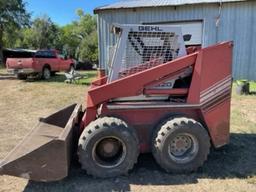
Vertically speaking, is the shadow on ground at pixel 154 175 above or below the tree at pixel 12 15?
below

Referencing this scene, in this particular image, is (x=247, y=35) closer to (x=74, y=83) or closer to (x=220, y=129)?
(x=74, y=83)

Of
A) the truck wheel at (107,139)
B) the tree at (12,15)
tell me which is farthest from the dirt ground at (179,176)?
the tree at (12,15)

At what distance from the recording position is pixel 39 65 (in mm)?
17625

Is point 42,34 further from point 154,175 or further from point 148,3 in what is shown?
point 154,175

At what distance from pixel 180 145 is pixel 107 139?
1032 mm

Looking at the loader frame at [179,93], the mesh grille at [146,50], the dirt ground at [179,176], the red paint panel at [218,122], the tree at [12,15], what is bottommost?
the dirt ground at [179,176]

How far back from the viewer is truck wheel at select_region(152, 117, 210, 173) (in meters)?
4.51

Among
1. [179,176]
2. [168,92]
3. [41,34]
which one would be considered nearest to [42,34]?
[41,34]

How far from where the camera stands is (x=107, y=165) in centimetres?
452

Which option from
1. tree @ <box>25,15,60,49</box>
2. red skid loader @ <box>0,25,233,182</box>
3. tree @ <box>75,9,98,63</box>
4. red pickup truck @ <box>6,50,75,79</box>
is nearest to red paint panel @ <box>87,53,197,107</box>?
red skid loader @ <box>0,25,233,182</box>

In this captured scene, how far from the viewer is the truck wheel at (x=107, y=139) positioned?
4.41 metres

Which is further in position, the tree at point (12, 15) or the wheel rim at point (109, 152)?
the tree at point (12, 15)

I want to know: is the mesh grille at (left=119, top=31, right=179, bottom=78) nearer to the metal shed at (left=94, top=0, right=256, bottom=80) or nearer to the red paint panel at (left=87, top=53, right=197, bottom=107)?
the red paint panel at (left=87, top=53, right=197, bottom=107)

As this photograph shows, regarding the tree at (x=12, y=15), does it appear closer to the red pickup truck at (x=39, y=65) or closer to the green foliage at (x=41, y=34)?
the red pickup truck at (x=39, y=65)
